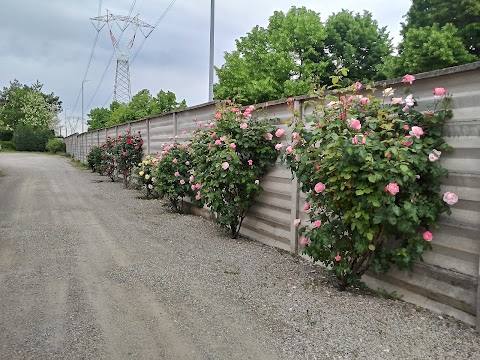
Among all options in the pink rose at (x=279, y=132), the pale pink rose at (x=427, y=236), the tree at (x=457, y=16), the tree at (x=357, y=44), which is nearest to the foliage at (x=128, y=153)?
the pink rose at (x=279, y=132)

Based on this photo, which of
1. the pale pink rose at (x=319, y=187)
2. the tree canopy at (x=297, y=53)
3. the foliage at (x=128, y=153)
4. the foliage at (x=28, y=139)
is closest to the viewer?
the pale pink rose at (x=319, y=187)

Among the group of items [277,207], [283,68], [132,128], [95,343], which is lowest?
[95,343]

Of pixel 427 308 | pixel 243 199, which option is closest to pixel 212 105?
pixel 243 199

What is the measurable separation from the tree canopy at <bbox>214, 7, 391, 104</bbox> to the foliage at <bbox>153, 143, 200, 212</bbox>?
14.4 metres

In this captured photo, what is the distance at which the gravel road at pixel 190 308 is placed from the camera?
2377 millimetres

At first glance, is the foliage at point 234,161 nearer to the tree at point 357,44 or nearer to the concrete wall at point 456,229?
the concrete wall at point 456,229

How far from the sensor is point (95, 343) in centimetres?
244

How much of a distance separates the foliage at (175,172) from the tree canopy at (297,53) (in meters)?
14.4

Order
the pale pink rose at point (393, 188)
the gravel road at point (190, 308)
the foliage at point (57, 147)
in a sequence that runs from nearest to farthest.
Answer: the gravel road at point (190, 308), the pale pink rose at point (393, 188), the foliage at point (57, 147)

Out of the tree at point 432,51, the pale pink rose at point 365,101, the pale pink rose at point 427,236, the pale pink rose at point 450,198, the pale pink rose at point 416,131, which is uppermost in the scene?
the tree at point 432,51

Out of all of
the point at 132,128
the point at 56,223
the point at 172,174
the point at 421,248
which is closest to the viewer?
the point at 421,248

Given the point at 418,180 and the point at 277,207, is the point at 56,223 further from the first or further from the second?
the point at 418,180

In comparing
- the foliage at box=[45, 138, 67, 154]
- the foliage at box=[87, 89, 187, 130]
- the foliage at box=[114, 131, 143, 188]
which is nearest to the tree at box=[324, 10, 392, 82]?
the foliage at box=[87, 89, 187, 130]

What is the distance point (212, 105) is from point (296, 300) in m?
3.99
